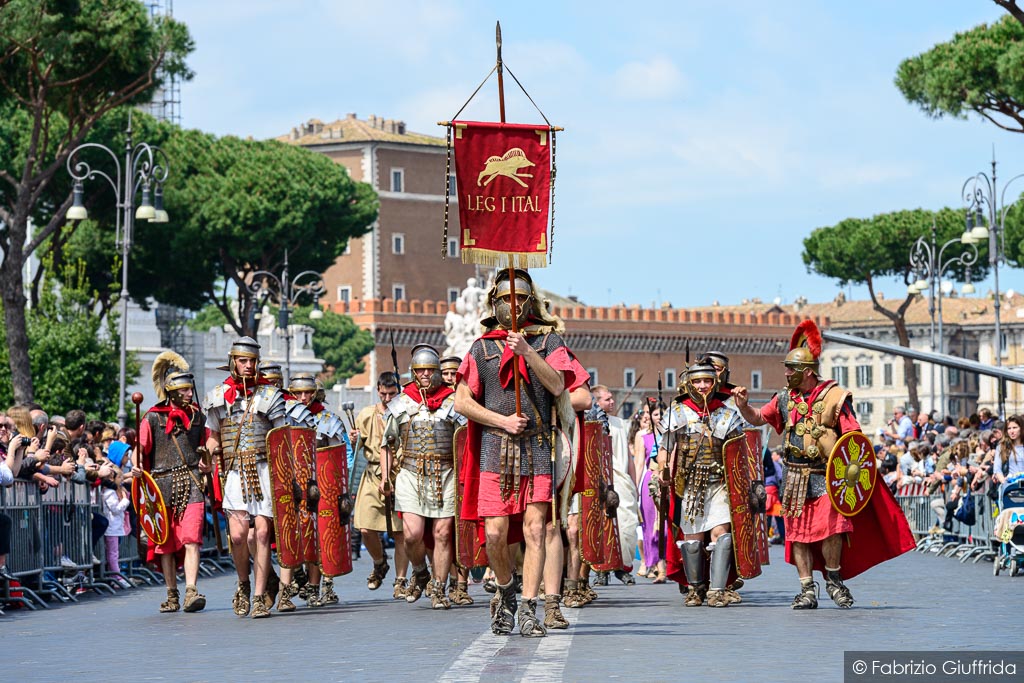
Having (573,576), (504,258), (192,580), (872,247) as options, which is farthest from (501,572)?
(872,247)

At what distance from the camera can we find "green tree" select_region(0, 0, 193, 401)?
3553 cm

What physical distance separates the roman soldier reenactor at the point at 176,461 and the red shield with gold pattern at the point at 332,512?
3.22 feet

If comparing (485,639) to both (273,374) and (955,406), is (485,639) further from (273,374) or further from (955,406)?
(955,406)

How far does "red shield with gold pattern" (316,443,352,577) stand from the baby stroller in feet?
21.5

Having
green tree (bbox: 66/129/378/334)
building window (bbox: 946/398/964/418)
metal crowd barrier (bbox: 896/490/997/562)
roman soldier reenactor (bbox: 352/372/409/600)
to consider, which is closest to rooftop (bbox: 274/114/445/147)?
building window (bbox: 946/398/964/418)

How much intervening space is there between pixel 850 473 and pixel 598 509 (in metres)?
2.47

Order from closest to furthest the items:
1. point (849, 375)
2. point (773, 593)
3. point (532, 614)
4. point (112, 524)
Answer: point (532, 614) < point (773, 593) < point (112, 524) < point (849, 375)

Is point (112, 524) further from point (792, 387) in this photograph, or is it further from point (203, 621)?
point (792, 387)

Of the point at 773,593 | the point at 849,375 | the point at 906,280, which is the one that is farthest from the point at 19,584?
the point at 849,375

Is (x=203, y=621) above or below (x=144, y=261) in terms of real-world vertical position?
below

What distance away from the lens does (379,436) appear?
17234mm

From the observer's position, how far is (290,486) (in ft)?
46.9

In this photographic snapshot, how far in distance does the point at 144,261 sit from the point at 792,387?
164 ft

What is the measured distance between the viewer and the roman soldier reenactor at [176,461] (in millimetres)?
15055
